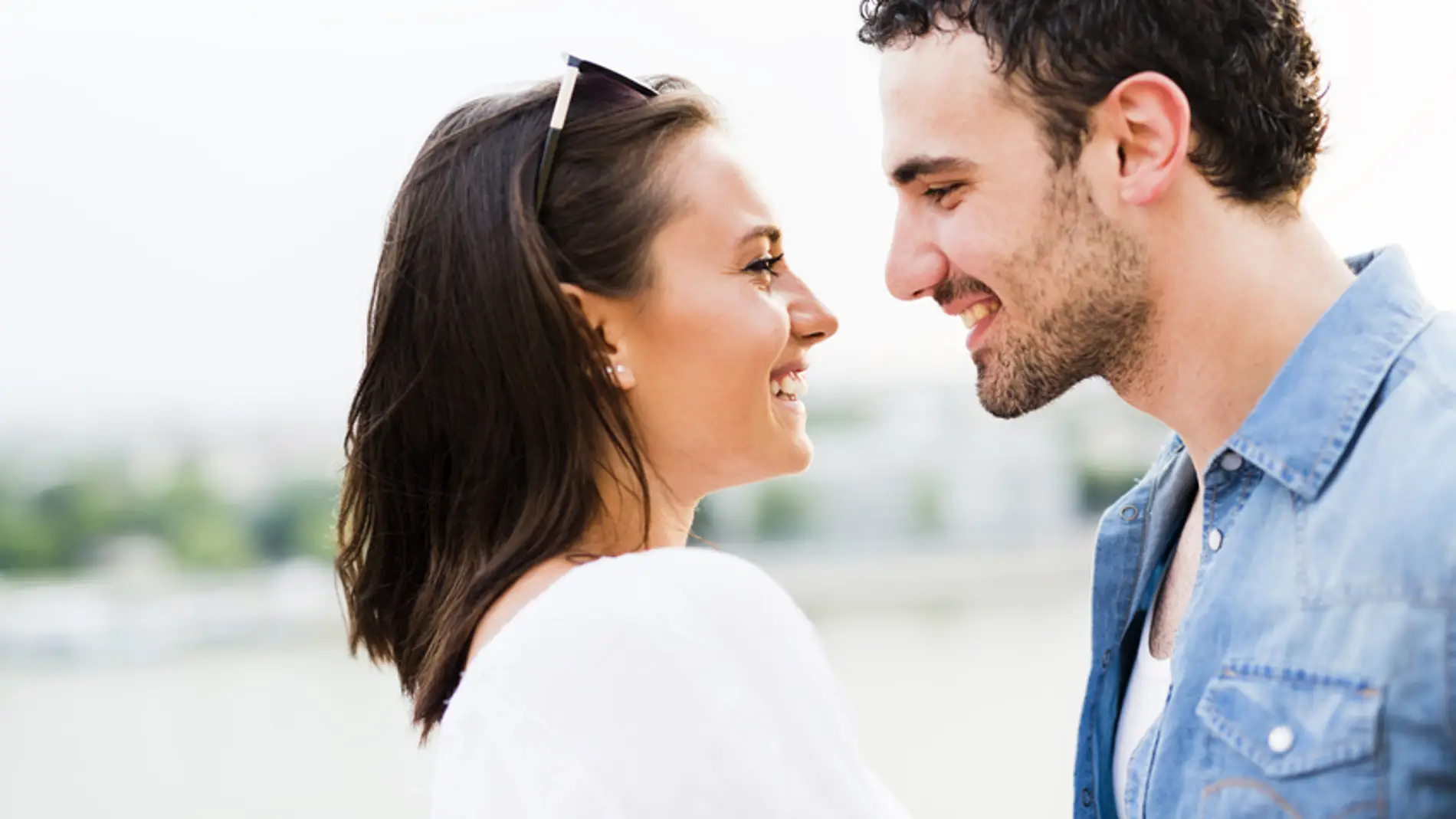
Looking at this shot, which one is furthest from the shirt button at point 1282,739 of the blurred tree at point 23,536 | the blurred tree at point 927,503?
the blurred tree at point 927,503

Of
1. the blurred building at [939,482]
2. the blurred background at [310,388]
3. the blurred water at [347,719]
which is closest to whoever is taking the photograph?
the blurred background at [310,388]

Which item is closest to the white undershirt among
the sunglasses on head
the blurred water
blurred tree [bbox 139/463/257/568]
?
the sunglasses on head

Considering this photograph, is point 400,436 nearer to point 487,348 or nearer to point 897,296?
point 487,348

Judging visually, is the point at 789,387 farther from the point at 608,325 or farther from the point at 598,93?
the point at 598,93

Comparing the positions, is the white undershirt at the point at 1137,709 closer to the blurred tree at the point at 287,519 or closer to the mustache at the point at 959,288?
the mustache at the point at 959,288

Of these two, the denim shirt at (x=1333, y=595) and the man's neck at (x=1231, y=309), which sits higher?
the man's neck at (x=1231, y=309)

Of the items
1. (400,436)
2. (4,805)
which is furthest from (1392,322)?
(4,805)

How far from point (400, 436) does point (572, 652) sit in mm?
418

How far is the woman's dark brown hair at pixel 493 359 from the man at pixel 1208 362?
32 centimetres

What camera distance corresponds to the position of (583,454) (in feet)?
3.55

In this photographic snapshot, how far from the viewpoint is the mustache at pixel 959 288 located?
132 cm

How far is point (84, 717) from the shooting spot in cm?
1327

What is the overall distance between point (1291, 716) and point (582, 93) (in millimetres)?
798

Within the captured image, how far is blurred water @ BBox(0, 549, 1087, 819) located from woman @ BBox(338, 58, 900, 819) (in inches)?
437
